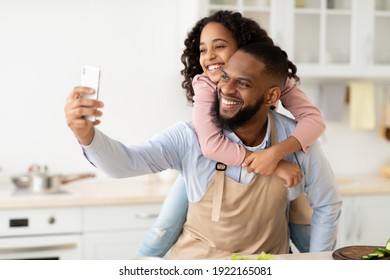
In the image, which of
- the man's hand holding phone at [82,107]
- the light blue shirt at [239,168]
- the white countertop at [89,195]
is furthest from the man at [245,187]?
the white countertop at [89,195]

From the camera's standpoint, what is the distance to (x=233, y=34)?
1.19 metres

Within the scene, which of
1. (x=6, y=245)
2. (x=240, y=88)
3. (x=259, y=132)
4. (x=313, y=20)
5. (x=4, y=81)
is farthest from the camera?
(x=313, y=20)

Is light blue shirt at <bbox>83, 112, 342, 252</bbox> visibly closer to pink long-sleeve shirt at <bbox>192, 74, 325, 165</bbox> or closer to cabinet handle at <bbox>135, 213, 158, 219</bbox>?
pink long-sleeve shirt at <bbox>192, 74, 325, 165</bbox>

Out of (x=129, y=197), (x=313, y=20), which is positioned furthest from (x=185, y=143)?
(x=313, y=20)

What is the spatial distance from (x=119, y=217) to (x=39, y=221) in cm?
25

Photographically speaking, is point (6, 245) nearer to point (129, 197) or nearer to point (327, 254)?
point (129, 197)

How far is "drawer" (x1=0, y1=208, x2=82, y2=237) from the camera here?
6.50 ft

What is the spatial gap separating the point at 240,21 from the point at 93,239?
1.11 m

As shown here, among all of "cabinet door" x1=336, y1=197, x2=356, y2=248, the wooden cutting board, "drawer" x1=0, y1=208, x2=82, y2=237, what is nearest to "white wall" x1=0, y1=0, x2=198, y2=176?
"drawer" x1=0, y1=208, x2=82, y2=237

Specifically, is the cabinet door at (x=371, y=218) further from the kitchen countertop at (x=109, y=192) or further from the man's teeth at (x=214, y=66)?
the man's teeth at (x=214, y=66)

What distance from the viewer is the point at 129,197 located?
6.77 feet

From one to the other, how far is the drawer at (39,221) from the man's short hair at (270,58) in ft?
3.50

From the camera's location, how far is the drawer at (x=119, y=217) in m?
2.06

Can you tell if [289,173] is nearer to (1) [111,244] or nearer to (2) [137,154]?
(2) [137,154]
